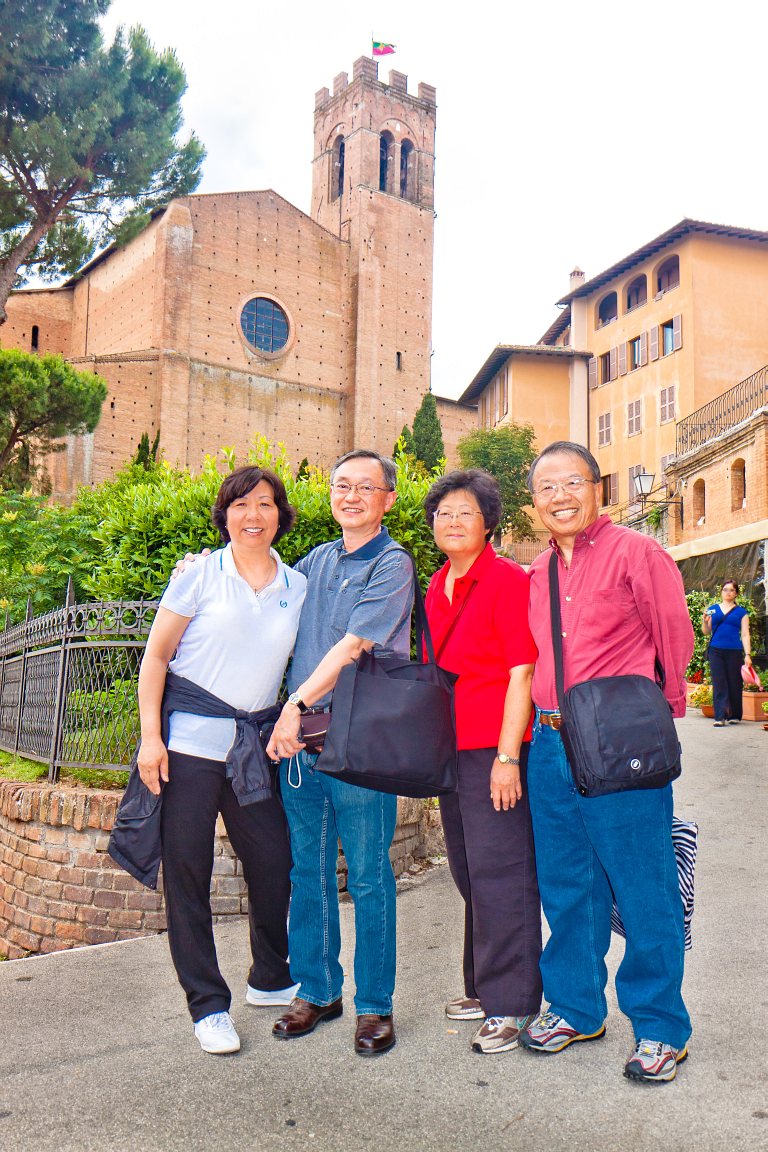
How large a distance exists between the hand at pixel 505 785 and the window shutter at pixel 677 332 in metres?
32.1

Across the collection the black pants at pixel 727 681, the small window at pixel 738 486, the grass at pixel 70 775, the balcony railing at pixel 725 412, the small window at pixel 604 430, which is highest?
the small window at pixel 604 430

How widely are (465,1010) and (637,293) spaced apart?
35.8 m

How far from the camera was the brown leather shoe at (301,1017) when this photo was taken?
2881 millimetres

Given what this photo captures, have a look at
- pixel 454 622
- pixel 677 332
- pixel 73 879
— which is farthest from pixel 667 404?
pixel 454 622

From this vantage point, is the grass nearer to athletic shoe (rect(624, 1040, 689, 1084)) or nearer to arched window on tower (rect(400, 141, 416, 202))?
athletic shoe (rect(624, 1040, 689, 1084))

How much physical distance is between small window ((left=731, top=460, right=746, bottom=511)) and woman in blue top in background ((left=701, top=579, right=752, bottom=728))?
28.1 ft

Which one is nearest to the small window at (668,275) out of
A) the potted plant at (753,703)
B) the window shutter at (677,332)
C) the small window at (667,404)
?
the window shutter at (677,332)

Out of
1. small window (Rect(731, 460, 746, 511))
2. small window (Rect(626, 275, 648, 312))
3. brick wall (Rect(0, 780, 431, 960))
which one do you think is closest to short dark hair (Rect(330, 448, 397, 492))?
brick wall (Rect(0, 780, 431, 960))

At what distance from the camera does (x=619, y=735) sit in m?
2.63

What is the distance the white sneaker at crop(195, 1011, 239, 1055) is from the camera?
109 inches

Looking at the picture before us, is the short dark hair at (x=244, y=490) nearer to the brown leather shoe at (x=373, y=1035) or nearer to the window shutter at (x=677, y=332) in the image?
the brown leather shoe at (x=373, y=1035)

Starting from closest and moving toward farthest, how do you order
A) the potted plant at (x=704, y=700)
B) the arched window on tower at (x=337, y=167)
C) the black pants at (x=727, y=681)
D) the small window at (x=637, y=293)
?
the black pants at (x=727, y=681) → the potted plant at (x=704, y=700) → the small window at (x=637, y=293) → the arched window on tower at (x=337, y=167)

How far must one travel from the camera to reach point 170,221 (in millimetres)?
37438

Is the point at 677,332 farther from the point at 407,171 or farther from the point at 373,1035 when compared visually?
the point at 373,1035
